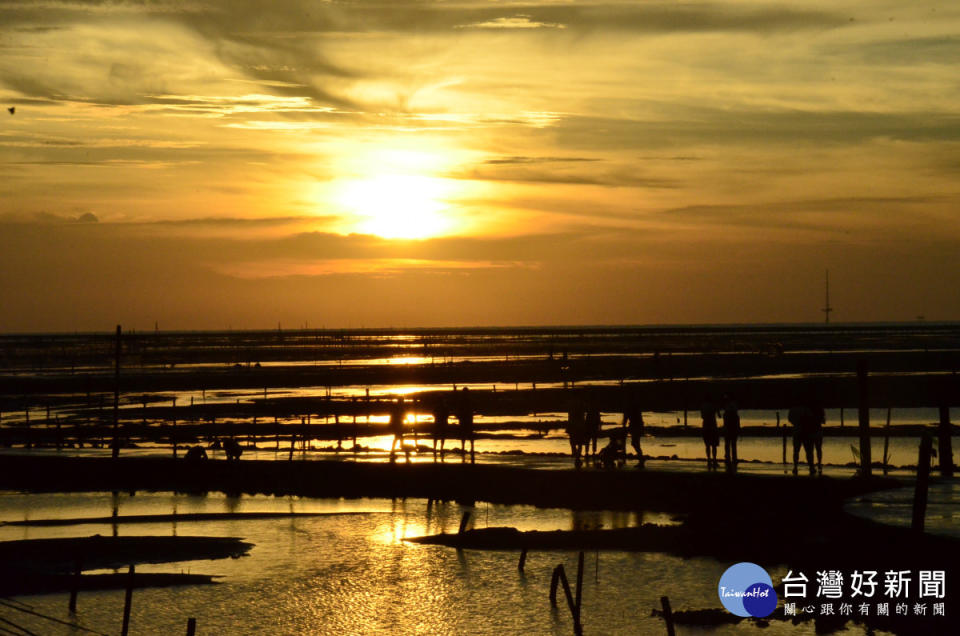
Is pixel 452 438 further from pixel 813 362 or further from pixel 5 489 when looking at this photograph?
pixel 813 362

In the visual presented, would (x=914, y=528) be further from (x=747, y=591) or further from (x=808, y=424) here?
(x=808, y=424)

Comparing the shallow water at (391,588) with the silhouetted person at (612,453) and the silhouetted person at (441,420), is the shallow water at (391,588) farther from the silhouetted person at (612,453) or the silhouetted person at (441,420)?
the silhouetted person at (441,420)

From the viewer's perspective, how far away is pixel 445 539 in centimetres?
2602

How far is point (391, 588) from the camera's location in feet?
71.7

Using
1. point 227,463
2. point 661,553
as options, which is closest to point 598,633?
point 661,553

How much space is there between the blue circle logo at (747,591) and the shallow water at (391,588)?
1.00 feet

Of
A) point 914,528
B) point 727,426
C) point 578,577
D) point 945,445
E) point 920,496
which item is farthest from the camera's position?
point 945,445

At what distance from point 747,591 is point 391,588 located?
7579 mm

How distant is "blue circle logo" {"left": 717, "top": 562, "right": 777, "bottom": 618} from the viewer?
63.2ft

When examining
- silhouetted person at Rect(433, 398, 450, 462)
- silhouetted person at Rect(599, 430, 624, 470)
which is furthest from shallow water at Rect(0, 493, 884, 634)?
silhouetted person at Rect(433, 398, 450, 462)

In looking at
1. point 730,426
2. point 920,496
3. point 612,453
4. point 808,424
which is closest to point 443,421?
point 612,453

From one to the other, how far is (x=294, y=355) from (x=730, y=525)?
375 ft

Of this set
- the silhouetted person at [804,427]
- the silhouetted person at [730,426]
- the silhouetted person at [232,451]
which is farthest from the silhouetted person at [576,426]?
the silhouetted person at [232,451]

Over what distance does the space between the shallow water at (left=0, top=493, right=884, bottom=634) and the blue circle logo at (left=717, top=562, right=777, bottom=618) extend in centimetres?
30
